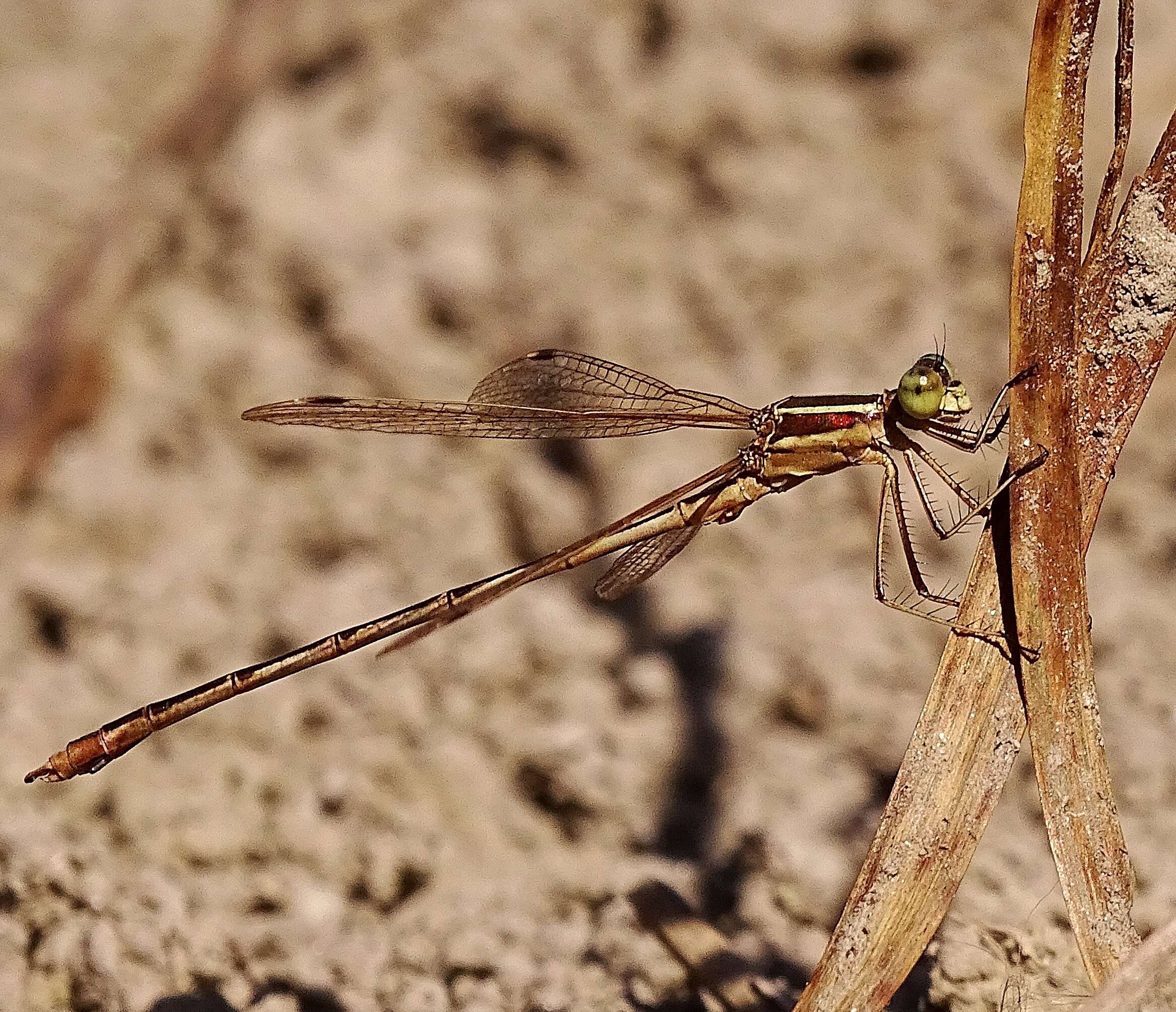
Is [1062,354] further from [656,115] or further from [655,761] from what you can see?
[656,115]

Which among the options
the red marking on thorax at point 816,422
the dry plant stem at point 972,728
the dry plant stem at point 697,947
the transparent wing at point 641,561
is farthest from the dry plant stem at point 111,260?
the dry plant stem at point 972,728

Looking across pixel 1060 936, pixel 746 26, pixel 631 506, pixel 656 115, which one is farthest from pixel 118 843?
pixel 746 26

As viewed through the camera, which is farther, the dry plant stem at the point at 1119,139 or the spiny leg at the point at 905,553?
the spiny leg at the point at 905,553

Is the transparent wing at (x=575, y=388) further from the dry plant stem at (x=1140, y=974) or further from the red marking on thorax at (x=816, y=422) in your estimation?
the dry plant stem at (x=1140, y=974)

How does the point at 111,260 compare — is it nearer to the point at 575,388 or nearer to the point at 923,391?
the point at 575,388

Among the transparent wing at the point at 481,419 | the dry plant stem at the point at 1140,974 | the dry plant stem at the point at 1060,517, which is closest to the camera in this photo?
the dry plant stem at the point at 1140,974

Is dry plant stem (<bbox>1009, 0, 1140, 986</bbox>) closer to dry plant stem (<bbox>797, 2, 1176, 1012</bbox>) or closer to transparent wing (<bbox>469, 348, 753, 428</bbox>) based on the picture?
dry plant stem (<bbox>797, 2, 1176, 1012</bbox>)

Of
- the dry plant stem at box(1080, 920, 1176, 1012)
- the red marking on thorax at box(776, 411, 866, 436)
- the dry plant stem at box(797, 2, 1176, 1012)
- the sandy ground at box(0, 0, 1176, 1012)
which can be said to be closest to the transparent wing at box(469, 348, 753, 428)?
the red marking on thorax at box(776, 411, 866, 436)
